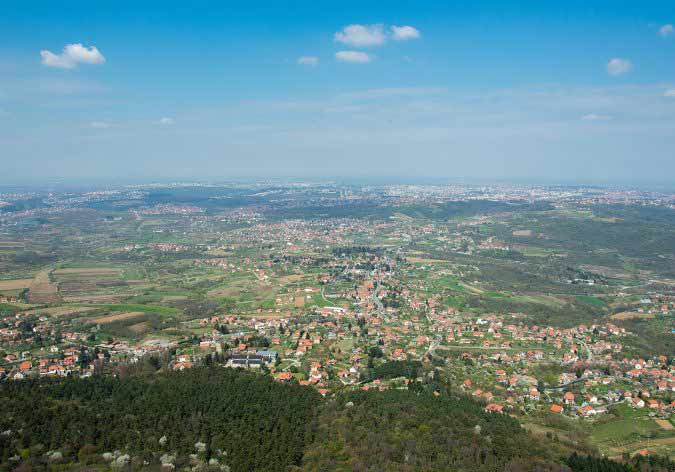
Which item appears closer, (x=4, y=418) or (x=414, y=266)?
(x=4, y=418)

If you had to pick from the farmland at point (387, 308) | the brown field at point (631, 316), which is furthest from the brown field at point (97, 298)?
the brown field at point (631, 316)

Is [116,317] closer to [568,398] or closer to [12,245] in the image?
[568,398]

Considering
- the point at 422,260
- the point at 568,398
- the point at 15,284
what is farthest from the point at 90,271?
the point at 568,398

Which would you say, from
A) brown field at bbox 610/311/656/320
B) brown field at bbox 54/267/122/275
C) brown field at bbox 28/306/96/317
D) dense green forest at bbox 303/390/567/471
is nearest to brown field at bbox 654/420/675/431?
dense green forest at bbox 303/390/567/471

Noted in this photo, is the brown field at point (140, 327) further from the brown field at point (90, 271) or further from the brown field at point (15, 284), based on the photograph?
the brown field at point (90, 271)

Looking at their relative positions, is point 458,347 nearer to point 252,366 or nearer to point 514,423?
point 514,423

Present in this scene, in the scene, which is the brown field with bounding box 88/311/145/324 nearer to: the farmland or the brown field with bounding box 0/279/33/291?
the farmland

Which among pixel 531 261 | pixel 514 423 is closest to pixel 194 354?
pixel 514 423

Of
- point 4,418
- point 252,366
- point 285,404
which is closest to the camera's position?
point 4,418
